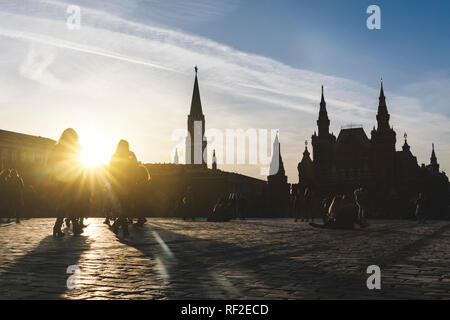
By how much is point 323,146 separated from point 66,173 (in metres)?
66.1

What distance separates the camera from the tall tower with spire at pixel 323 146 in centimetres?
7300

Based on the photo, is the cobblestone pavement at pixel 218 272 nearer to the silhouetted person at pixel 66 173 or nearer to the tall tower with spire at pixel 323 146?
the silhouetted person at pixel 66 173

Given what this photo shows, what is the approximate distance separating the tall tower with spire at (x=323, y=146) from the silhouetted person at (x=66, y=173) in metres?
64.3

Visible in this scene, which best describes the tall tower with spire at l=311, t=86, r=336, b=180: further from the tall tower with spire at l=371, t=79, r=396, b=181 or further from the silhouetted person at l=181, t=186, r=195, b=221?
the silhouetted person at l=181, t=186, r=195, b=221

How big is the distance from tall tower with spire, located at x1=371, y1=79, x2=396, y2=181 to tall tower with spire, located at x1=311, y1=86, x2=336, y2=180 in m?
6.65

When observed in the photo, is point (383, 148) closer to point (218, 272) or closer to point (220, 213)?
point (220, 213)

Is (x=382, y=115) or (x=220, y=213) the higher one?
(x=382, y=115)

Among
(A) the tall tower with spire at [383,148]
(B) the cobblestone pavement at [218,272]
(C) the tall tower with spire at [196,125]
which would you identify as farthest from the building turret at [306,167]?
(B) the cobblestone pavement at [218,272]

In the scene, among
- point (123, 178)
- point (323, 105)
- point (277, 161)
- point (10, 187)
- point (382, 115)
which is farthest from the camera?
point (277, 161)

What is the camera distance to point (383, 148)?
225 ft

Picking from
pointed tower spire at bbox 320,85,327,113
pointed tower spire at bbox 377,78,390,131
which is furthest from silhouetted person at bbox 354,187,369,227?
pointed tower spire at bbox 320,85,327,113

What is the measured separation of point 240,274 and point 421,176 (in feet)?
266

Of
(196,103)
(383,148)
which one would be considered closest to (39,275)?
(383,148)
